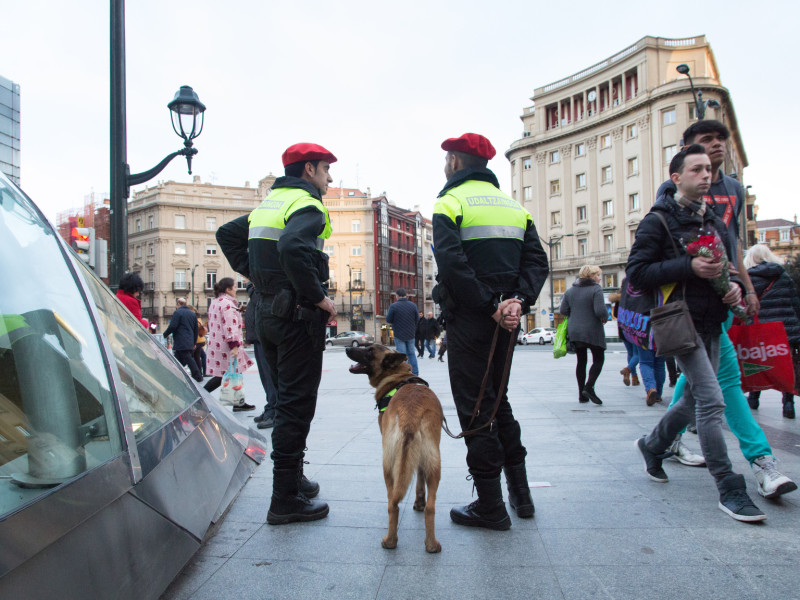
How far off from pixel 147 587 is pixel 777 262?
576cm

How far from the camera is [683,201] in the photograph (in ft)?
10.9

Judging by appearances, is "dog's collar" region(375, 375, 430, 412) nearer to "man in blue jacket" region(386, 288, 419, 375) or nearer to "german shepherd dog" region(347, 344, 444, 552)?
"german shepherd dog" region(347, 344, 444, 552)

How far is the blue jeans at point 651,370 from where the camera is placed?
272 inches

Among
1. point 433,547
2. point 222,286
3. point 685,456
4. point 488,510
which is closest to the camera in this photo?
point 433,547

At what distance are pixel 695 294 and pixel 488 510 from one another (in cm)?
171

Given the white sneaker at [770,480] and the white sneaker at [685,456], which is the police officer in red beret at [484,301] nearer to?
the white sneaker at [770,480]

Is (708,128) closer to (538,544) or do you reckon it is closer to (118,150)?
(538,544)

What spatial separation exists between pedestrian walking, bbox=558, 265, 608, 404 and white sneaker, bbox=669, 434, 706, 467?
2955 millimetres

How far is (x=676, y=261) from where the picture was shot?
3150mm

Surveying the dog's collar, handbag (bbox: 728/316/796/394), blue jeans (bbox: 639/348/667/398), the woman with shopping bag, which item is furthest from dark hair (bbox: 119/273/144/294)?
the woman with shopping bag

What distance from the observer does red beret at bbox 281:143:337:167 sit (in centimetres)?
341

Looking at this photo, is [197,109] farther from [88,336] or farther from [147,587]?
[147,587]

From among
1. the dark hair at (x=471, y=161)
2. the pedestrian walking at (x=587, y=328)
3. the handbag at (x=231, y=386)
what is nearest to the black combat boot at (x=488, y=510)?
the dark hair at (x=471, y=161)

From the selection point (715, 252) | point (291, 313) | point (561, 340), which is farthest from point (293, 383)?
point (561, 340)
